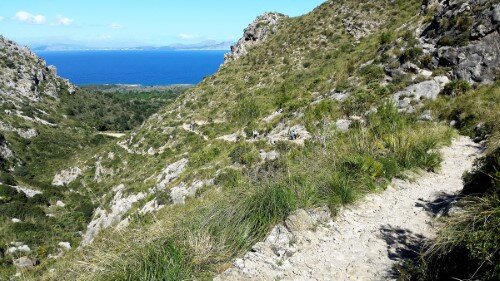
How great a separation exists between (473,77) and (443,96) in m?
1.79

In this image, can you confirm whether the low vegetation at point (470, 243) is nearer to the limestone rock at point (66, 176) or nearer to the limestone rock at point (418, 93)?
the limestone rock at point (418, 93)

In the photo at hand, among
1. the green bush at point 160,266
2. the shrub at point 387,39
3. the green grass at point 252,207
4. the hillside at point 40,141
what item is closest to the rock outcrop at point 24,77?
the hillside at point 40,141

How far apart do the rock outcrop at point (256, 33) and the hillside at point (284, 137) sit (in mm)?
1647

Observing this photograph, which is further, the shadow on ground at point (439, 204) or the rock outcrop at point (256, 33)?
the rock outcrop at point (256, 33)

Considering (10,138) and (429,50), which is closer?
(429,50)

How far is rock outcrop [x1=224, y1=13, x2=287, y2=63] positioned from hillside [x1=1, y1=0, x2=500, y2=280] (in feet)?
5.40

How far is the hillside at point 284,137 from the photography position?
20.3 feet

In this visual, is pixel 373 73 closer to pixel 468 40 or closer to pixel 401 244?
pixel 468 40

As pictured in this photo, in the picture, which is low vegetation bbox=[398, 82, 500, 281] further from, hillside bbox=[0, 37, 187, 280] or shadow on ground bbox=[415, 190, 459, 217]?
hillside bbox=[0, 37, 187, 280]

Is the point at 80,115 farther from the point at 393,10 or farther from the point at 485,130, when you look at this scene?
the point at 485,130

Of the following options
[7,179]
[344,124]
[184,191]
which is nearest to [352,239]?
[344,124]

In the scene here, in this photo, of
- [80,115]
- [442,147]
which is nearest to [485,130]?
[442,147]

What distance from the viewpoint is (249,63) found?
1911 inches

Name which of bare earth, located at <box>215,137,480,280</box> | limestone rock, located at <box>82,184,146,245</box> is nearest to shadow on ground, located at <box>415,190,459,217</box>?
bare earth, located at <box>215,137,480,280</box>
